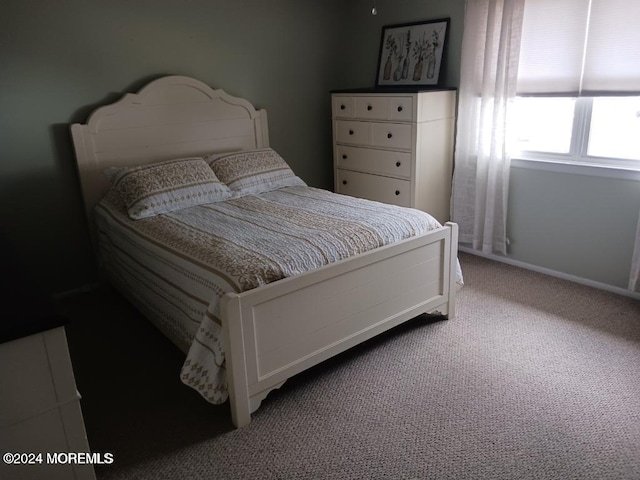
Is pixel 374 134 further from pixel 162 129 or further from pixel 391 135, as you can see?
pixel 162 129

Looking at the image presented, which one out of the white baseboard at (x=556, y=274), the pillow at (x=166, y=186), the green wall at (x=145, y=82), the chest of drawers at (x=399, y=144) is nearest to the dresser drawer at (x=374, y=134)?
the chest of drawers at (x=399, y=144)

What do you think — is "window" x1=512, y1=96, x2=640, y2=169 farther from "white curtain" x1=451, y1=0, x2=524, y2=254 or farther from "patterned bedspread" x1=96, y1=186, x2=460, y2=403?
"patterned bedspread" x1=96, y1=186, x2=460, y2=403

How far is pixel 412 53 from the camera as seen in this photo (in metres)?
3.79

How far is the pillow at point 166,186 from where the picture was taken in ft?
9.46

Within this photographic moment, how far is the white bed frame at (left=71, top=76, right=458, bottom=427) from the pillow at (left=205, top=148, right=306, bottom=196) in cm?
32

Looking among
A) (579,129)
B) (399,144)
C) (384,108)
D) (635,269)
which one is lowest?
(635,269)

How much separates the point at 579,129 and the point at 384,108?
1.30 meters

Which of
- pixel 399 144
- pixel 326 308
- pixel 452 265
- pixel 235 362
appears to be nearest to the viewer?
pixel 235 362

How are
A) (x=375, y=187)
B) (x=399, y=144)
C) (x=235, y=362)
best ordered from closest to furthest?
(x=235, y=362)
(x=399, y=144)
(x=375, y=187)

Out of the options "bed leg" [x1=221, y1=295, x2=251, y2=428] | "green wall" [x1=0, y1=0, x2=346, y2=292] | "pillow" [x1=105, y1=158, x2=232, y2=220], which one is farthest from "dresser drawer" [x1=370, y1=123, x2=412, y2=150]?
"bed leg" [x1=221, y1=295, x2=251, y2=428]

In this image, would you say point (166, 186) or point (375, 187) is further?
point (375, 187)

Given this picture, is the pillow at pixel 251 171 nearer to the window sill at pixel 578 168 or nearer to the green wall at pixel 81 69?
the green wall at pixel 81 69

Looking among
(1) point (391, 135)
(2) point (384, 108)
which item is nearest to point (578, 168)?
(1) point (391, 135)

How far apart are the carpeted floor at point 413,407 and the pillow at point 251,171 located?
110 cm
